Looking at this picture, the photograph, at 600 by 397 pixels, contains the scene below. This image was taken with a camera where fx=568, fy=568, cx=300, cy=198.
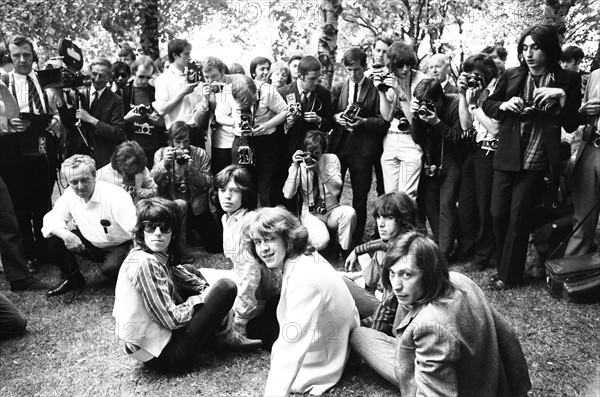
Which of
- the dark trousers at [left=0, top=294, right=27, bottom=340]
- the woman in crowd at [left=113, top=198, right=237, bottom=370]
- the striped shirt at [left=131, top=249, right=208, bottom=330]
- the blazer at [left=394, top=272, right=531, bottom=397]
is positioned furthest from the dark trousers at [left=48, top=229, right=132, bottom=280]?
the blazer at [left=394, top=272, right=531, bottom=397]

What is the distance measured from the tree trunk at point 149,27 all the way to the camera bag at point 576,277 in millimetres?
7914

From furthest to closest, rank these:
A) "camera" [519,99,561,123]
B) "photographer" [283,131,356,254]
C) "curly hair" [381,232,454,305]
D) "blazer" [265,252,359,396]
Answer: "photographer" [283,131,356,254] → "camera" [519,99,561,123] → "blazer" [265,252,359,396] → "curly hair" [381,232,454,305]

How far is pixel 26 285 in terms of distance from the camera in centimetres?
507

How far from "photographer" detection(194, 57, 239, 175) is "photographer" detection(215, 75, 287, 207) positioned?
95 millimetres

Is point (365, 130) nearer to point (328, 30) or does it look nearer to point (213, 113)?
point (213, 113)

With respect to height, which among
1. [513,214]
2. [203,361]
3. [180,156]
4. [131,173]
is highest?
[180,156]

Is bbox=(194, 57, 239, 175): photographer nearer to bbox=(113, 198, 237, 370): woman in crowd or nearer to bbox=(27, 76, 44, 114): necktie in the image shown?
bbox=(27, 76, 44, 114): necktie

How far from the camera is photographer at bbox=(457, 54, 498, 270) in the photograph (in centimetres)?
486

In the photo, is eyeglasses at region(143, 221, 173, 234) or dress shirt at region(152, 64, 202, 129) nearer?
eyeglasses at region(143, 221, 173, 234)

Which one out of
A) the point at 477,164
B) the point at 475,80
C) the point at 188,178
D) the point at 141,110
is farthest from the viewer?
the point at 141,110

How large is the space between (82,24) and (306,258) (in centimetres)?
792


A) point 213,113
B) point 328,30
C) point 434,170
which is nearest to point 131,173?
point 213,113

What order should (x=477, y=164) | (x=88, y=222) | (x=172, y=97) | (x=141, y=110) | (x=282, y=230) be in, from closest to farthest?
(x=282, y=230), (x=88, y=222), (x=477, y=164), (x=141, y=110), (x=172, y=97)

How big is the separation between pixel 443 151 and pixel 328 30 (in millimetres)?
2494
